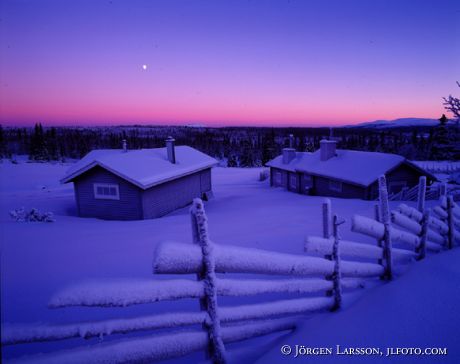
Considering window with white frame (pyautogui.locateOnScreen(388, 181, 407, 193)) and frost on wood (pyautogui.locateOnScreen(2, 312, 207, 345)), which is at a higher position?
frost on wood (pyautogui.locateOnScreen(2, 312, 207, 345))

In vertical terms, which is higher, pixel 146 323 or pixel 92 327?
pixel 92 327

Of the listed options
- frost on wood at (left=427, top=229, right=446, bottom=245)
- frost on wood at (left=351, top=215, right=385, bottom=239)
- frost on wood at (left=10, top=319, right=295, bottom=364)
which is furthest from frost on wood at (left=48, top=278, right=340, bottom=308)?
frost on wood at (left=427, top=229, right=446, bottom=245)

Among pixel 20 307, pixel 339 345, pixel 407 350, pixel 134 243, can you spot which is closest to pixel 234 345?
pixel 339 345

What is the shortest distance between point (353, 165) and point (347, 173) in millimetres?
1356

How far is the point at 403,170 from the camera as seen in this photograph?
2031cm

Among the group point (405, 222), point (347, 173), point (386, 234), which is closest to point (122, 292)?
point (386, 234)

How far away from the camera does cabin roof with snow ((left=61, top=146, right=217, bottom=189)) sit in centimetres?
1487

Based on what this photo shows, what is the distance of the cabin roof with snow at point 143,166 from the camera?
585 inches

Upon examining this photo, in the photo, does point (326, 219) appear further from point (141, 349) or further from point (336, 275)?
point (141, 349)

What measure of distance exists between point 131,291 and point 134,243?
664 centimetres

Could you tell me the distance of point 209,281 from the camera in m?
2.32

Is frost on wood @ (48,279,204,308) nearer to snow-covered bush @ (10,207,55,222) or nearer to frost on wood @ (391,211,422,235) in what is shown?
frost on wood @ (391,211,422,235)

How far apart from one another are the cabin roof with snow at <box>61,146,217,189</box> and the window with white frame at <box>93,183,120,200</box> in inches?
42.3

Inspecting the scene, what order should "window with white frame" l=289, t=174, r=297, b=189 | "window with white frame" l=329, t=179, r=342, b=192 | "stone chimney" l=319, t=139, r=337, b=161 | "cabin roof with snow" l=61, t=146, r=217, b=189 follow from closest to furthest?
"cabin roof with snow" l=61, t=146, r=217, b=189 → "window with white frame" l=329, t=179, r=342, b=192 → "stone chimney" l=319, t=139, r=337, b=161 → "window with white frame" l=289, t=174, r=297, b=189
